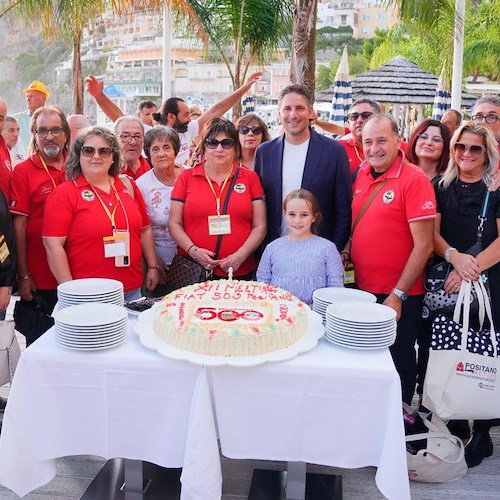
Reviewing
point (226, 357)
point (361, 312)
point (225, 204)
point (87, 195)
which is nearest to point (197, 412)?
point (226, 357)

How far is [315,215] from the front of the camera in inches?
132

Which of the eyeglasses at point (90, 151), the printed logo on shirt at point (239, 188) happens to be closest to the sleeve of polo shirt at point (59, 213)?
the eyeglasses at point (90, 151)

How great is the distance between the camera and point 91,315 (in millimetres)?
2682

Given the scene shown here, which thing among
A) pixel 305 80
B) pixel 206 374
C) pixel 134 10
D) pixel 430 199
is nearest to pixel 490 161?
pixel 430 199

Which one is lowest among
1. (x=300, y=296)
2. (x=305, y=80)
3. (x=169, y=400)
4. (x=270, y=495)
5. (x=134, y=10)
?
(x=270, y=495)

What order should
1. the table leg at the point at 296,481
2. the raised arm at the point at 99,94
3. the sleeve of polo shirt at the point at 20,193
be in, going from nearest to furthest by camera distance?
the table leg at the point at 296,481
the sleeve of polo shirt at the point at 20,193
the raised arm at the point at 99,94

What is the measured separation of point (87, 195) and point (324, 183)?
146cm

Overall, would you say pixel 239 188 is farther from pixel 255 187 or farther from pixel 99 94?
pixel 99 94

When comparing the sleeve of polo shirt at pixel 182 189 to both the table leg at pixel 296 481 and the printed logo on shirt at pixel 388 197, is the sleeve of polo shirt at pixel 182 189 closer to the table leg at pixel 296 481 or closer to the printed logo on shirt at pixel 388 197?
the printed logo on shirt at pixel 388 197

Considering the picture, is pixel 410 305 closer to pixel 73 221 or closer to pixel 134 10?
pixel 73 221

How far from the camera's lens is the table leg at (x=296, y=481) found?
2.76 meters

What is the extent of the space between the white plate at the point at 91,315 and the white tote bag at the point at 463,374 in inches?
62.7

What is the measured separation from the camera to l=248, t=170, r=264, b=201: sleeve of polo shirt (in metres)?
3.76

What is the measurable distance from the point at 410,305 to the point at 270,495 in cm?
132
